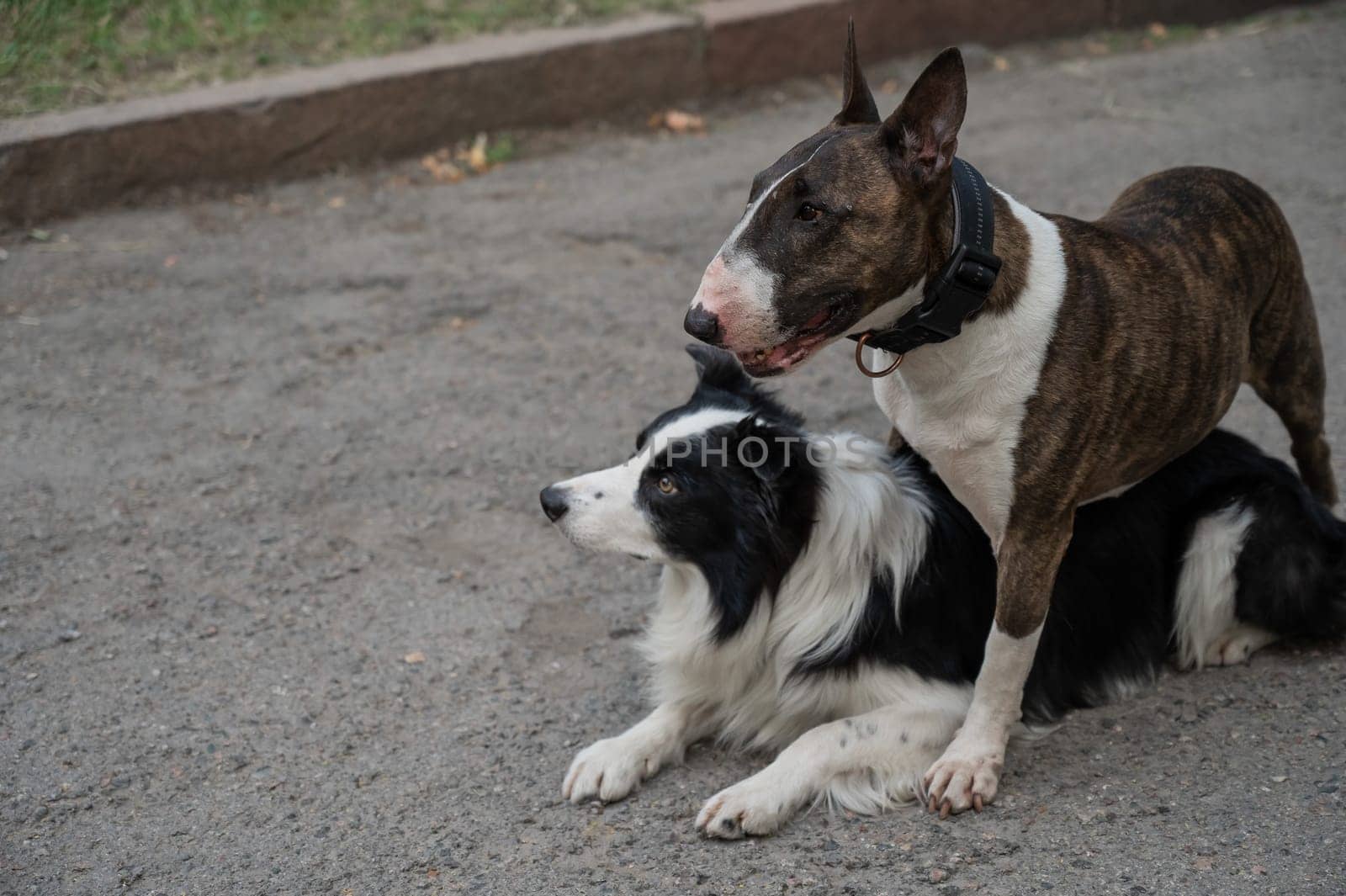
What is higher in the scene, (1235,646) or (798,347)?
(798,347)

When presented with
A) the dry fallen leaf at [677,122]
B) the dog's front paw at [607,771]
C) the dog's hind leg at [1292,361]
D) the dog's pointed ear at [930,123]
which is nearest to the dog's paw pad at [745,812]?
the dog's front paw at [607,771]

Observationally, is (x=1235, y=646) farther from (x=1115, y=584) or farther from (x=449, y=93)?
(x=449, y=93)

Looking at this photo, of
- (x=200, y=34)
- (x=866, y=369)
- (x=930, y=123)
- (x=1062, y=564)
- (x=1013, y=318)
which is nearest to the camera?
(x=930, y=123)

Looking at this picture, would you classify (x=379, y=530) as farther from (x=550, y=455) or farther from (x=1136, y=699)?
(x=1136, y=699)

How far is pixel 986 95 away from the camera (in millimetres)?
7066

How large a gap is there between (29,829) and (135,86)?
180 inches

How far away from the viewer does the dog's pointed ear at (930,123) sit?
2143 millimetres

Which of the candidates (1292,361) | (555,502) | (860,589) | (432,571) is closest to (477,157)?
(432,571)

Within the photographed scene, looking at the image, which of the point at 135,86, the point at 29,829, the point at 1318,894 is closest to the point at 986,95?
the point at 135,86

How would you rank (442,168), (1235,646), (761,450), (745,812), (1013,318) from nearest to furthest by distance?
(1013,318) → (745,812) → (761,450) → (1235,646) → (442,168)

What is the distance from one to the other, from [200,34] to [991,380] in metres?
5.76

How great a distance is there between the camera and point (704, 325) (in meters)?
2.22

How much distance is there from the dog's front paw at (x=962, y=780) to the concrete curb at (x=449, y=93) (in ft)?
15.6

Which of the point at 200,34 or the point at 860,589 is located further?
the point at 200,34
